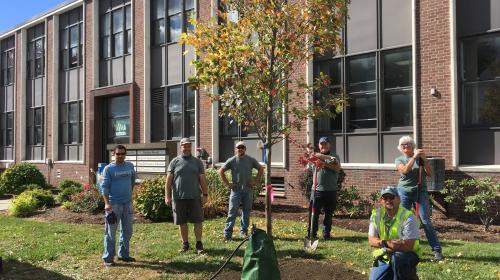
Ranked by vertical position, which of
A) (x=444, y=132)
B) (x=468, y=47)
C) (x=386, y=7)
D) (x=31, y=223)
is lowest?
(x=31, y=223)

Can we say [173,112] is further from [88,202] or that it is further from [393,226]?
[393,226]

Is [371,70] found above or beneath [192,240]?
above

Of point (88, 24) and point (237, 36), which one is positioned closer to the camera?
point (237, 36)

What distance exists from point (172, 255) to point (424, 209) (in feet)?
12.4

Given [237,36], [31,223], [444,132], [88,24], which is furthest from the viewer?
[88,24]

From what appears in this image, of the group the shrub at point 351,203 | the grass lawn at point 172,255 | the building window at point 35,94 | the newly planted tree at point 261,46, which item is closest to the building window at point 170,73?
the shrub at point 351,203

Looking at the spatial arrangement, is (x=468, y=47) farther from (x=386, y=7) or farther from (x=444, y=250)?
(x=444, y=250)

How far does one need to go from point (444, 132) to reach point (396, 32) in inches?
112

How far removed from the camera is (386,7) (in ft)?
43.7

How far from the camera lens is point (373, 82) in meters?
13.4

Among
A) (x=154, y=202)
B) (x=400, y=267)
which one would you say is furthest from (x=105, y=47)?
(x=400, y=267)

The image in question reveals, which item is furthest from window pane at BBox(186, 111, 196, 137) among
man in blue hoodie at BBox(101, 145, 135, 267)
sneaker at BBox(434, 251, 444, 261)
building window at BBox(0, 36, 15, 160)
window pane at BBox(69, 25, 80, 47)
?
building window at BBox(0, 36, 15, 160)

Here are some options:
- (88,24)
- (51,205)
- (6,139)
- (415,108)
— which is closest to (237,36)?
(415,108)

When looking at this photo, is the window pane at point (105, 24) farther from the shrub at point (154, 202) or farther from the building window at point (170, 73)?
the shrub at point (154, 202)
